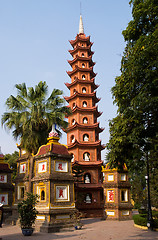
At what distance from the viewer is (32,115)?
70.2ft

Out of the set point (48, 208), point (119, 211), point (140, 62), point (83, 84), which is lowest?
point (119, 211)

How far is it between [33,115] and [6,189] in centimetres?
881

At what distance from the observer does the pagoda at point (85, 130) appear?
1237 inches

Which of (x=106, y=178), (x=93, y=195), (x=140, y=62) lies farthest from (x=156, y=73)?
(x=93, y=195)

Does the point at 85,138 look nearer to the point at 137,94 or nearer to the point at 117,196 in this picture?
the point at 117,196

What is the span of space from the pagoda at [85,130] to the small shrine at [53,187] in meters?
9.15

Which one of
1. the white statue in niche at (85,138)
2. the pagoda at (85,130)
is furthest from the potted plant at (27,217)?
the white statue in niche at (85,138)

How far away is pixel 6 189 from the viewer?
24.9 meters

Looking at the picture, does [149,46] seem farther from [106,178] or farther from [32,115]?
[106,178]

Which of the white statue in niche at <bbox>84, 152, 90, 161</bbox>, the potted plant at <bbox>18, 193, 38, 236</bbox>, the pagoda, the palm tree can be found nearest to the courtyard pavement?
the potted plant at <bbox>18, 193, 38, 236</bbox>

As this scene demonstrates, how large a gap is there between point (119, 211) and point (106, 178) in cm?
355

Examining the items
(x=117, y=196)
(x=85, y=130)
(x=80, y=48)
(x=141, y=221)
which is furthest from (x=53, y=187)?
(x=80, y=48)

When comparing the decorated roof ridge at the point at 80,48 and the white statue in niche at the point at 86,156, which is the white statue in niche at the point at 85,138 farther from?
the decorated roof ridge at the point at 80,48

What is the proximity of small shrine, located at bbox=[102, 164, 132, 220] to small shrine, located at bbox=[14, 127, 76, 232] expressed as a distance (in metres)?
7.31
